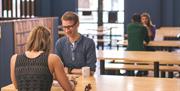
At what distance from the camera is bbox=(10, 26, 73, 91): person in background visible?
3.25 metres

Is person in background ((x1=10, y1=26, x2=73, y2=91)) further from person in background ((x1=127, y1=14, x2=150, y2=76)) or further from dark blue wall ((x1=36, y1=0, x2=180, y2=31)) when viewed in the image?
dark blue wall ((x1=36, y1=0, x2=180, y2=31))

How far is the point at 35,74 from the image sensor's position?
3.25 m

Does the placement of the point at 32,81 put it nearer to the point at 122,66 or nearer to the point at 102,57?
the point at 102,57

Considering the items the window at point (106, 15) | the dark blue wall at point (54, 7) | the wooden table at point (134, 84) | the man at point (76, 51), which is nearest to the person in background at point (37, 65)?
the wooden table at point (134, 84)

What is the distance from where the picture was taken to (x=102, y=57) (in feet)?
19.9

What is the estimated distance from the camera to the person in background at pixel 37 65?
128 inches

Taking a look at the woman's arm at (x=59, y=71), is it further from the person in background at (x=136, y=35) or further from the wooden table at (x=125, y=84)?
the person in background at (x=136, y=35)

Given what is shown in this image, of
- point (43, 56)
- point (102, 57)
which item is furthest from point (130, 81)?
point (102, 57)

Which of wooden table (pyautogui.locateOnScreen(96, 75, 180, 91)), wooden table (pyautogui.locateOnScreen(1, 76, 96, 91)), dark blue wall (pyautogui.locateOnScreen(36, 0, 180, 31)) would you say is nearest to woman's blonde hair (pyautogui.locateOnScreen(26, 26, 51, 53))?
wooden table (pyautogui.locateOnScreen(1, 76, 96, 91))

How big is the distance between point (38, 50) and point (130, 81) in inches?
44.9

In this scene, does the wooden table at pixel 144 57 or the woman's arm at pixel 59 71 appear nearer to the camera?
the woman's arm at pixel 59 71

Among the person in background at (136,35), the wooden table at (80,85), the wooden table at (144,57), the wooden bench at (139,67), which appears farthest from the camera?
the person in background at (136,35)

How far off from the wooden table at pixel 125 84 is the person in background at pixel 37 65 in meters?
0.41

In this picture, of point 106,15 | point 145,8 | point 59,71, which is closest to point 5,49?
point 59,71
